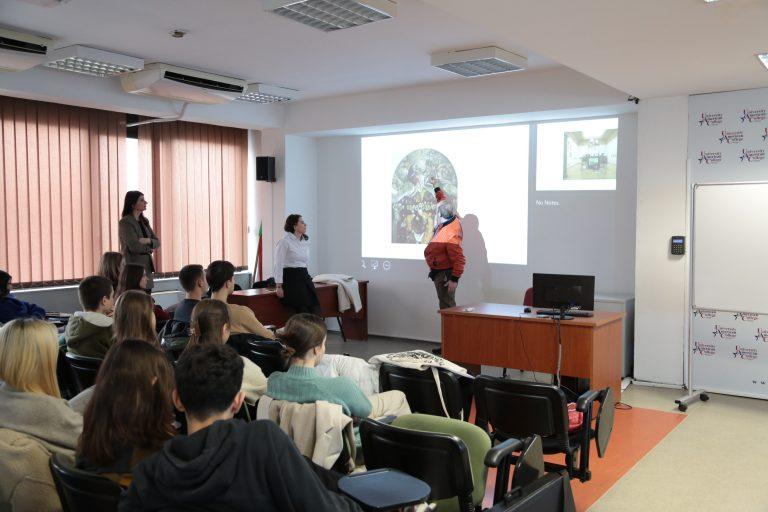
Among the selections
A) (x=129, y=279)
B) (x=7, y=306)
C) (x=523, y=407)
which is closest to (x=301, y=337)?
(x=523, y=407)

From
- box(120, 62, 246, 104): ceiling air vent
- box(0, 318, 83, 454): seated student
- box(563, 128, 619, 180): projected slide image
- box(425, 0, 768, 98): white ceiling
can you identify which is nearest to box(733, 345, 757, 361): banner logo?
→ box(563, 128, 619, 180): projected slide image

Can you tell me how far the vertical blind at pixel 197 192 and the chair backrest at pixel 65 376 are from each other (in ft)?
13.7

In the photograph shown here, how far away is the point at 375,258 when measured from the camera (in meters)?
8.83

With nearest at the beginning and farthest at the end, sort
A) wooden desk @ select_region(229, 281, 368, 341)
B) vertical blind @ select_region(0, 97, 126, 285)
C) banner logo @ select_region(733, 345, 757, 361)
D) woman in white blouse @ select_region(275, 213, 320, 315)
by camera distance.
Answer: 1. banner logo @ select_region(733, 345, 757, 361)
2. vertical blind @ select_region(0, 97, 126, 285)
3. wooden desk @ select_region(229, 281, 368, 341)
4. woman in white blouse @ select_region(275, 213, 320, 315)

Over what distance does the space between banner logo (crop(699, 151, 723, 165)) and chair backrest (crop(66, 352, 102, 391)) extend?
500 centimetres

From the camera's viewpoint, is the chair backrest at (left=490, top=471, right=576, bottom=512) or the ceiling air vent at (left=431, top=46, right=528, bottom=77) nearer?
the chair backrest at (left=490, top=471, right=576, bottom=512)

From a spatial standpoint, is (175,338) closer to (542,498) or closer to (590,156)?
(542,498)

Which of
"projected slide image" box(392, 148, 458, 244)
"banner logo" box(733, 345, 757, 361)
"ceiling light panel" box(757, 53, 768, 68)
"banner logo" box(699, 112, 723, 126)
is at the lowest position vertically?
"banner logo" box(733, 345, 757, 361)

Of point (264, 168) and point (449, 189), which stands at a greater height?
point (264, 168)

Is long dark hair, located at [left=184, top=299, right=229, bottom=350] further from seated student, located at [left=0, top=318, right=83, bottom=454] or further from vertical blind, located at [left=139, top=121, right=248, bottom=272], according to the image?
vertical blind, located at [left=139, top=121, right=248, bottom=272]

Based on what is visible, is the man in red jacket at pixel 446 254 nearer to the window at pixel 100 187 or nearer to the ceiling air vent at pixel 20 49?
the window at pixel 100 187

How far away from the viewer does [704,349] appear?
6.09 m

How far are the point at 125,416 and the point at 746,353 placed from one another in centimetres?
541

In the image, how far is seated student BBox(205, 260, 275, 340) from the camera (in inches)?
183
